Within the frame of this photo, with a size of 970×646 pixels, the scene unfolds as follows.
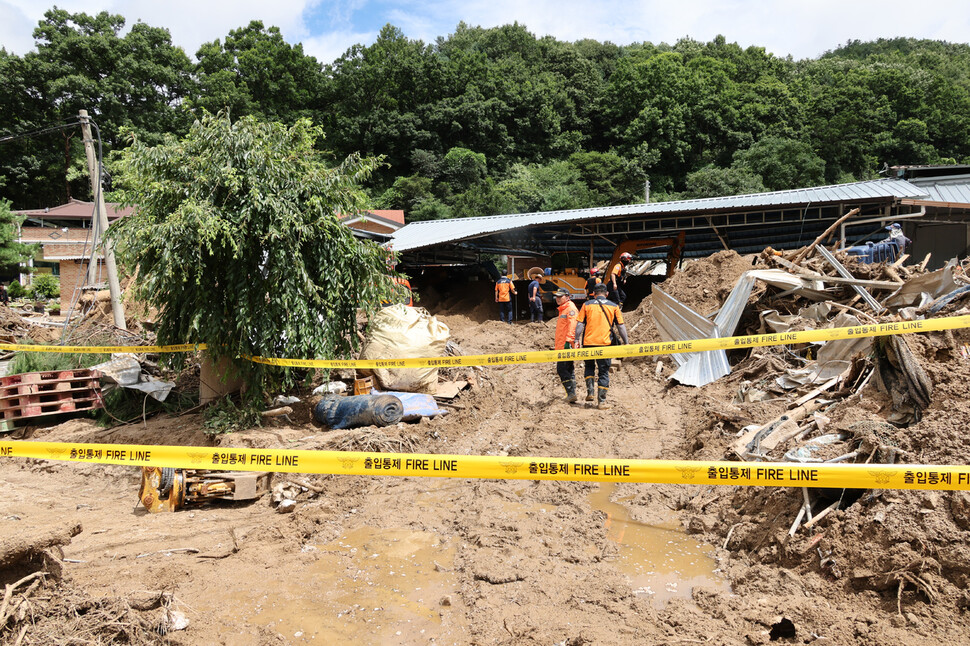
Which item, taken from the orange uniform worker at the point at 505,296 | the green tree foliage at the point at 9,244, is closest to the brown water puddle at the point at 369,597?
the orange uniform worker at the point at 505,296

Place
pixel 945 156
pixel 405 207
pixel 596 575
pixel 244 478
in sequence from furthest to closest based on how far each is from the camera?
pixel 945 156, pixel 405 207, pixel 244 478, pixel 596 575

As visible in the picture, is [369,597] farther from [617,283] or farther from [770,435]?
[617,283]

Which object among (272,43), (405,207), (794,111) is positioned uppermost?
(272,43)

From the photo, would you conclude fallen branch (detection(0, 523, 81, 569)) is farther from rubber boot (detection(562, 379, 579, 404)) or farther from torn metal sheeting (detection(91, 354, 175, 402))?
rubber boot (detection(562, 379, 579, 404))

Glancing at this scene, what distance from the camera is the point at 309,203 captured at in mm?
7668

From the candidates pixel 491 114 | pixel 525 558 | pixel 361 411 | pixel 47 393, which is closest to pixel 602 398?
pixel 361 411

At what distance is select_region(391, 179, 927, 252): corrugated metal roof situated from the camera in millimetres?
15922

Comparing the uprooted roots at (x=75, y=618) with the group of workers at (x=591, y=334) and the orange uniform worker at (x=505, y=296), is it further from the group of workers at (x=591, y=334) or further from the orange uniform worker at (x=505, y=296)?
the orange uniform worker at (x=505, y=296)

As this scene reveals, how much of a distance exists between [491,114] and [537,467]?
Result: 50448 mm

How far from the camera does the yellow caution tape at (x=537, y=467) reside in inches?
126

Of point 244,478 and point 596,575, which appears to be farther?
point 244,478

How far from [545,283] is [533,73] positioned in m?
46.9

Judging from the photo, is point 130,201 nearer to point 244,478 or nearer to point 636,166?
point 244,478

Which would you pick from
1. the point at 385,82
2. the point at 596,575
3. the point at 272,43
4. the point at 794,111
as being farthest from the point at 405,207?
the point at 596,575
